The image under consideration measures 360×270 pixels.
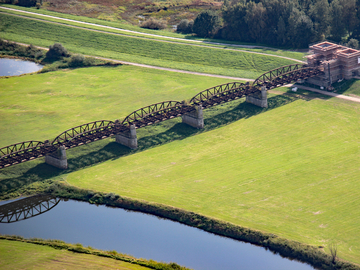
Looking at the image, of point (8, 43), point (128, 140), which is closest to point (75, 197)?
point (128, 140)

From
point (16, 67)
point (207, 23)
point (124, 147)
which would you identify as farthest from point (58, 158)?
point (207, 23)

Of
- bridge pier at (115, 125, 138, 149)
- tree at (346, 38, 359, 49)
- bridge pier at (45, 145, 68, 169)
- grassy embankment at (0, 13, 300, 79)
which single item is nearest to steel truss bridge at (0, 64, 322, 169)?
bridge pier at (45, 145, 68, 169)

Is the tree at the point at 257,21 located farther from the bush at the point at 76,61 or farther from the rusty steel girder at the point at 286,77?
the bush at the point at 76,61

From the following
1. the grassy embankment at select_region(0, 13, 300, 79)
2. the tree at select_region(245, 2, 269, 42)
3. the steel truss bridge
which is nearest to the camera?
the steel truss bridge

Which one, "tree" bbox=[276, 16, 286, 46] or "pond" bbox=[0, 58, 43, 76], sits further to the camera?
"tree" bbox=[276, 16, 286, 46]

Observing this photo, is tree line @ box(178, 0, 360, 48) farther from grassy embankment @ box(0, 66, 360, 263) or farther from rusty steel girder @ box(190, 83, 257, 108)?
rusty steel girder @ box(190, 83, 257, 108)
